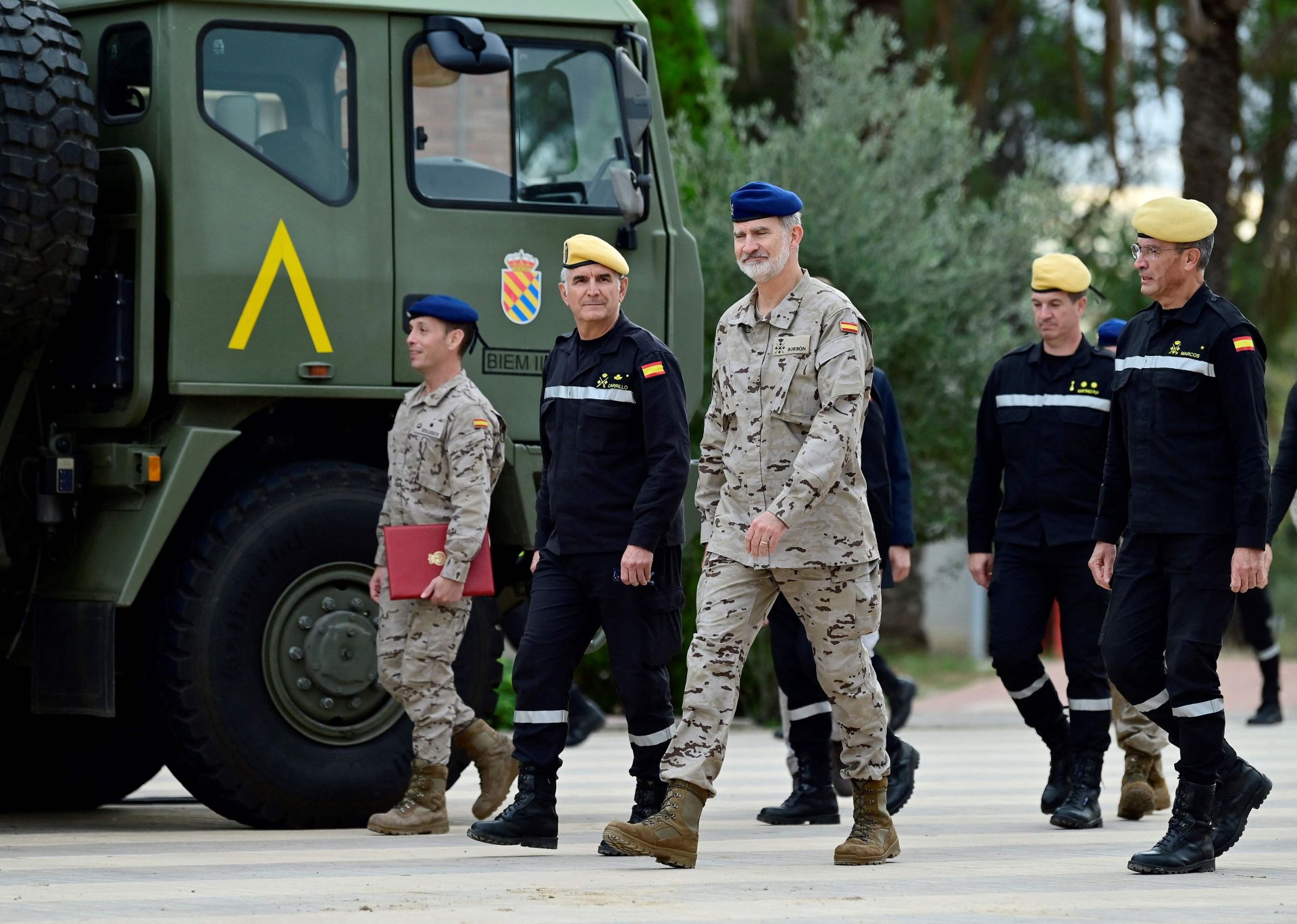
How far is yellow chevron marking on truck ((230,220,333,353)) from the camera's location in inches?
310

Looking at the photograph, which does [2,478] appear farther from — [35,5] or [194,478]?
[35,5]

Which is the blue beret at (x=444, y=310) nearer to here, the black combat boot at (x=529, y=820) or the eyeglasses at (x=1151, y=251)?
the black combat boot at (x=529, y=820)

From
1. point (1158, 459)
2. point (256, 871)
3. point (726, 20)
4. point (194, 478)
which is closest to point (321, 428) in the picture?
point (194, 478)

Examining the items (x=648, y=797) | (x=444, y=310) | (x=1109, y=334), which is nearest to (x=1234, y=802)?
(x=648, y=797)

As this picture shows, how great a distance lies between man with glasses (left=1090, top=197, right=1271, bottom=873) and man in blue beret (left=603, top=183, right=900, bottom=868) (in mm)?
828

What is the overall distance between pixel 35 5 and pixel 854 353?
2972 millimetres

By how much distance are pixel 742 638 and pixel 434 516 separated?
1539 millimetres

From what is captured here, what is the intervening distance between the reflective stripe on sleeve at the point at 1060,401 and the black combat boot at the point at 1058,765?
1193 mm

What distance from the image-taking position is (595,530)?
7.10m

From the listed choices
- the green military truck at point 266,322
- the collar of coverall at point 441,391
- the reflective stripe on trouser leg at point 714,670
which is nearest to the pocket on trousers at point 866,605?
the reflective stripe on trouser leg at point 714,670

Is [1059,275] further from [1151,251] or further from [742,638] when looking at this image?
[742,638]

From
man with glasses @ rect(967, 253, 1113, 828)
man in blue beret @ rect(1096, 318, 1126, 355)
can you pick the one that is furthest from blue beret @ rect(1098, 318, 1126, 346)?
man with glasses @ rect(967, 253, 1113, 828)

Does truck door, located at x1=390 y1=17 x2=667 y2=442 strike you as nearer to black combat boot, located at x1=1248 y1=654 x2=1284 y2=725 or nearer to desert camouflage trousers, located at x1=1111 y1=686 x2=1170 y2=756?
desert camouflage trousers, located at x1=1111 y1=686 x2=1170 y2=756

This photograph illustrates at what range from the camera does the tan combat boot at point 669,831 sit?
657 cm
